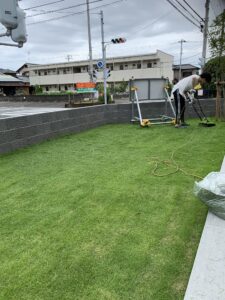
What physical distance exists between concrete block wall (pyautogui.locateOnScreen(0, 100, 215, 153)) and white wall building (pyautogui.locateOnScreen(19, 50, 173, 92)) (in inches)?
1118

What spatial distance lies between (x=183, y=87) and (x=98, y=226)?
5239 millimetres

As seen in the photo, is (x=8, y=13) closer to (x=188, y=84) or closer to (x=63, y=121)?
(x=63, y=121)

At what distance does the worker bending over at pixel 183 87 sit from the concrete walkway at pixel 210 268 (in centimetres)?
515

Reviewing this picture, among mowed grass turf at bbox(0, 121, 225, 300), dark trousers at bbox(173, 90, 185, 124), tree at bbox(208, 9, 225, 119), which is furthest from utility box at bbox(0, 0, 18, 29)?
tree at bbox(208, 9, 225, 119)

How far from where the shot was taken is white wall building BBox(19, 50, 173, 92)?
39.9m

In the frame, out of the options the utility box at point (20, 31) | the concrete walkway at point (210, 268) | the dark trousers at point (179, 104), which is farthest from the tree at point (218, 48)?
the concrete walkway at point (210, 268)

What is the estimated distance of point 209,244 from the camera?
1.79 metres

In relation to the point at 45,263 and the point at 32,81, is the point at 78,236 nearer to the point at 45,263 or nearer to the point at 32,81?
the point at 45,263

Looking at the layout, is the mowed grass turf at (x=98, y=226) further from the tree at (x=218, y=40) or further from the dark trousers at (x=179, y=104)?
the tree at (x=218, y=40)

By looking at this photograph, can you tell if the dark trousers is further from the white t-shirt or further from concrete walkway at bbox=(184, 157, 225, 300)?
concrete walkway at bbox=(184, 157, 225, 300)

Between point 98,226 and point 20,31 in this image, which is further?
point 20,31

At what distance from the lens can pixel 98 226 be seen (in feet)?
7.56

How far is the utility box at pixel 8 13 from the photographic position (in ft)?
9.32

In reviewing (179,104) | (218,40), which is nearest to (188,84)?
(179,104)
